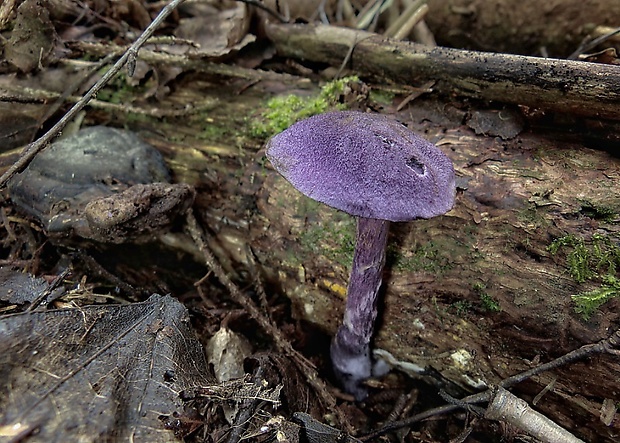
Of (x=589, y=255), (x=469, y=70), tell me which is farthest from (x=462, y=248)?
(x=469, y=70)

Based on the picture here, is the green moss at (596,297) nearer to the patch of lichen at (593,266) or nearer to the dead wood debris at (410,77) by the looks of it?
the patch of lichen at (593,266)

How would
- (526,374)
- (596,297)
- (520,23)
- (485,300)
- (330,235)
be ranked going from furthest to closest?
(520,23) < (330,235) < (485,300) < (526,374) < (596,297)

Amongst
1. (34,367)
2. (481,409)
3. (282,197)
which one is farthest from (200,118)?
(481,409)

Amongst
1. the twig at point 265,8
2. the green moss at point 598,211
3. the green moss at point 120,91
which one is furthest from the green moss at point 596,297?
the green moss at point 120,91

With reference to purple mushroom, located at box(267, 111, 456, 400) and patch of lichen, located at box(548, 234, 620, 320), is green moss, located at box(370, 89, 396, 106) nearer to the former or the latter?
purple mushroom, located at box(267, 111, 456, 400)

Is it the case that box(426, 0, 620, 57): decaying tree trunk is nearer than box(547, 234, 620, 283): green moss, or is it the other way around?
box(547, 234, 620, 283): green moss

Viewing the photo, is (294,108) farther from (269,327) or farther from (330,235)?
(269,327)

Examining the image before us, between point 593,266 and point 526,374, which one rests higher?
point 593,266

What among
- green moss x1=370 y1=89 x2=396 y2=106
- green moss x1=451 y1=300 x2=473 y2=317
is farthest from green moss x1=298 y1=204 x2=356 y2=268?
green moss x1=370 y1=89 x2=396 y2=106
